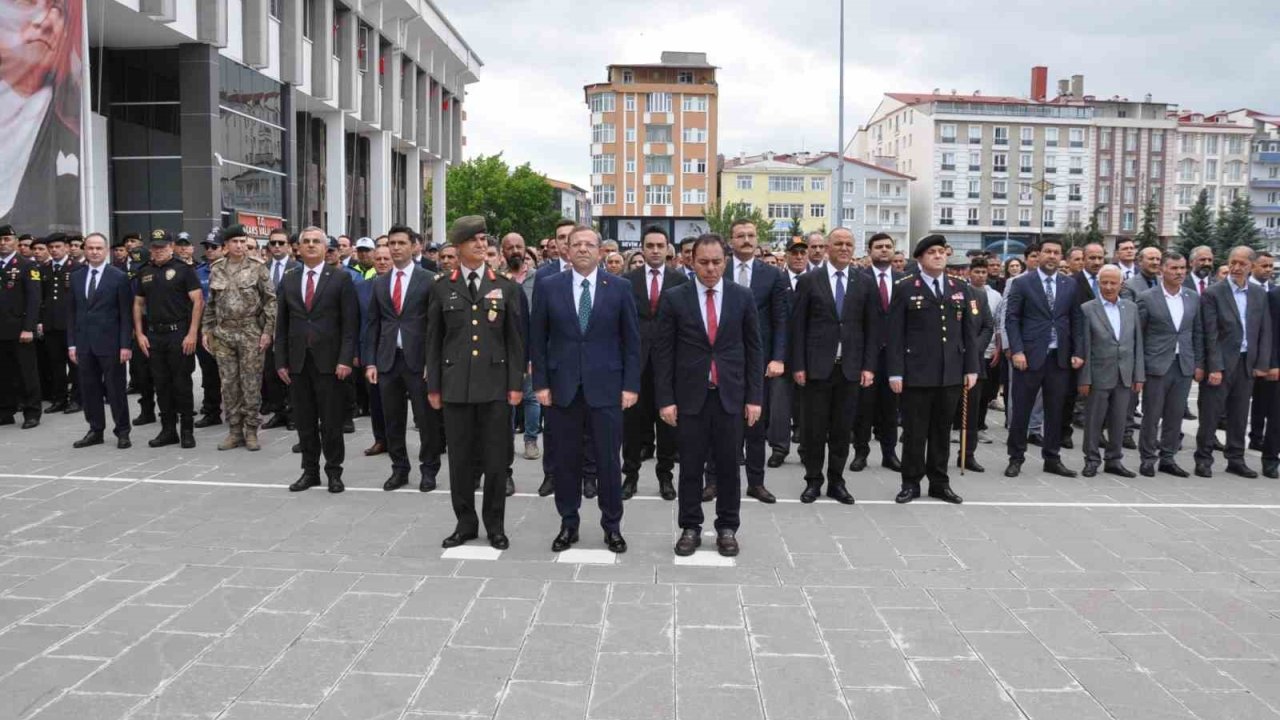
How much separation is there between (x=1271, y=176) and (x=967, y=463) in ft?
340

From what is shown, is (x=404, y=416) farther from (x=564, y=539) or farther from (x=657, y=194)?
(x=657, y=194)

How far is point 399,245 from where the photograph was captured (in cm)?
861

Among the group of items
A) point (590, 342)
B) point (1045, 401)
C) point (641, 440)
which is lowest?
point (641, 440)

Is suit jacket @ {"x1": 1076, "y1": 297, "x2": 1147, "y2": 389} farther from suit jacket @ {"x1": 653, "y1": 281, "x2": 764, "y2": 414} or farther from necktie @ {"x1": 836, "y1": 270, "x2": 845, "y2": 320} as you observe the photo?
suit jacket @ {"x1": 653, "y1": 281, "x2": 764, "y2": 414}

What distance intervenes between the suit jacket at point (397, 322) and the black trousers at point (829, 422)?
10.9 ft

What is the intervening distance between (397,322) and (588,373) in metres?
3.00

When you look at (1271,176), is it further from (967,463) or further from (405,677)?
(405,677)

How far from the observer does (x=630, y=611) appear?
5164 mm

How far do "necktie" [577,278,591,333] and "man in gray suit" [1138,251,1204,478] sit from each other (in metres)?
6.12

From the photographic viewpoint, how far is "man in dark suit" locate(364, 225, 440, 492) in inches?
327

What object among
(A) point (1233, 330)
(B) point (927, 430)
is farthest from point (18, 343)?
(A) point (1233, 330)

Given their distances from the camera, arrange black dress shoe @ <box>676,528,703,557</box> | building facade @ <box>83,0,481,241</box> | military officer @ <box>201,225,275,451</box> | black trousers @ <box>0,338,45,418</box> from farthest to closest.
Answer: building facade @ <box>83,0,481,241</box>
black trousers @ <box>0,338,45,418</box>
military officer @ <box>201,225,275,451</box>
black dress shoe @ <box>676,528,703,557</box>

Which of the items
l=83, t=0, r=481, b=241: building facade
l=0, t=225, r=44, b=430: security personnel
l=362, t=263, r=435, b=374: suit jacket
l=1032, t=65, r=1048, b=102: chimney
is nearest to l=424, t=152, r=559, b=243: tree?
l=83, t=0, r=481, b=241: building facade

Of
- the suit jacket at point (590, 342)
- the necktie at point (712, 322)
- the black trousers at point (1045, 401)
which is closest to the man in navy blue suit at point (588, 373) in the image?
the suit jacket at point (590, 342)
